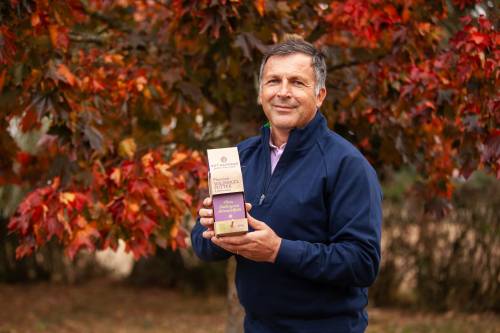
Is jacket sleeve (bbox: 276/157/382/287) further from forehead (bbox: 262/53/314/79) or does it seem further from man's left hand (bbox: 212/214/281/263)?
forehead (bbox: 262/53/314/79)

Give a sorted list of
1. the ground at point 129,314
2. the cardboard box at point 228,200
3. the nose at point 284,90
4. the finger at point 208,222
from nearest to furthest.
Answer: the cardboard box at point 228,200 → the finger at point 208,222 → the nose at point 284,90 → the ground at point 129,314

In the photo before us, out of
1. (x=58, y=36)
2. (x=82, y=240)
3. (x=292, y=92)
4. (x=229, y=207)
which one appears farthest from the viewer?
(x=58, y=36)

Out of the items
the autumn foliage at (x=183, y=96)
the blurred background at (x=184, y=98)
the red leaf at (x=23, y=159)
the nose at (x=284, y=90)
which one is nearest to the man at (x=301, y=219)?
the nose at (x=284, y=90)

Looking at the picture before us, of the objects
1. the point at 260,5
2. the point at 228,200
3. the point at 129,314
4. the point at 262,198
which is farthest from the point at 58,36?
the point at 129,314

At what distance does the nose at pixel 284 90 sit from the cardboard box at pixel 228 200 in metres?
0.34

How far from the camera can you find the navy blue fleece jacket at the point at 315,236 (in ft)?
7.34

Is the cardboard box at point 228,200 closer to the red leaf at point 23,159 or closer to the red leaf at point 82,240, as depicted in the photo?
the red leaf at point 82,240

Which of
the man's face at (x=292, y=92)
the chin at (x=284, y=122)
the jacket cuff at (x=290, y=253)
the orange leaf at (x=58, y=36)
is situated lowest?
the jacket cuff at (x=290, y=253)

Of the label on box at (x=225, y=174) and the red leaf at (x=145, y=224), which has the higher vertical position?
the label on box at (x=225, y=174)

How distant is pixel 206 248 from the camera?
8.42 ft

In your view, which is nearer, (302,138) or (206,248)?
(302,138)

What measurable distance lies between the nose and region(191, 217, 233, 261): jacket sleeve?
546mm

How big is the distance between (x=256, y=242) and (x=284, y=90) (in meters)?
0.53

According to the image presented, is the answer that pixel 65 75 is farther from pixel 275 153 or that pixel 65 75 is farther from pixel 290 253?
pixel 290 253
